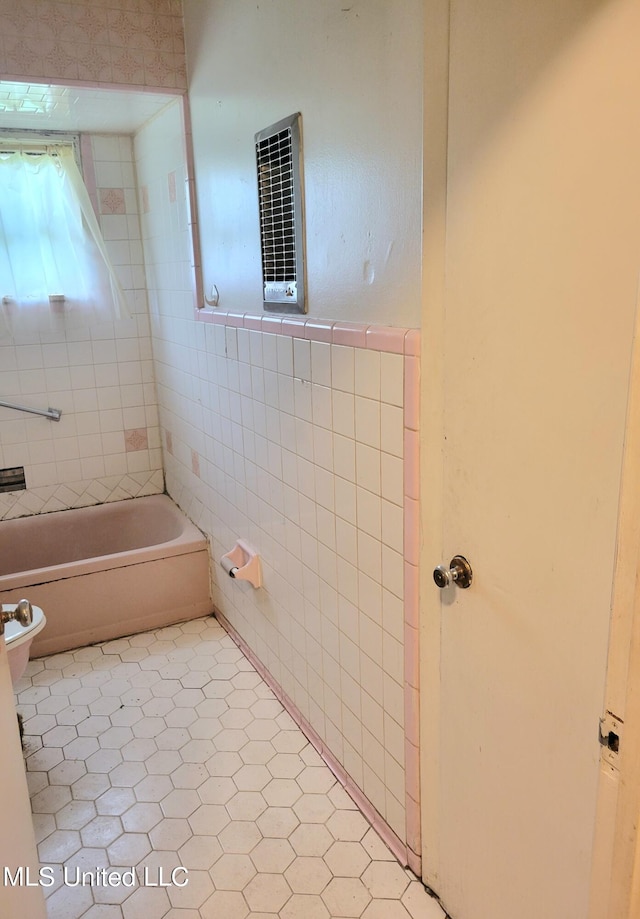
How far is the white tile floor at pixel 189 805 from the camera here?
171 cm

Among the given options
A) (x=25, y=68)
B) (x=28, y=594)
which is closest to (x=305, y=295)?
(x=25, y=68)

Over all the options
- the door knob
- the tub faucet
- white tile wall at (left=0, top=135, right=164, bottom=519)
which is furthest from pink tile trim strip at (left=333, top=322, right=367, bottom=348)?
white tile wall at (left=0, top=135, right=164, bottom=519)

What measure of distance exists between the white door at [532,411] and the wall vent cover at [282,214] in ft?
1.99

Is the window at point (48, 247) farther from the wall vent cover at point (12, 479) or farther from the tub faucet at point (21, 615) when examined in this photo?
the tub faucet at point (21, 615)

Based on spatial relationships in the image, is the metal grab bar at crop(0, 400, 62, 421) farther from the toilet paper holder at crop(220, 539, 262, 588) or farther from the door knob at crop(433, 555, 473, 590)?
the door knob at crop(433, 555, 473, 590)

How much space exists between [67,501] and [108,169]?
162 centimetres

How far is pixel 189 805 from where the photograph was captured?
6.56 ft

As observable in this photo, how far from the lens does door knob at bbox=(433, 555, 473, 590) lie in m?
1.38

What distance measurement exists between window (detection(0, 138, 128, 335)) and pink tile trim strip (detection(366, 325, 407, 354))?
6.84 ft

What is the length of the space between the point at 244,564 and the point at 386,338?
4.28 feet

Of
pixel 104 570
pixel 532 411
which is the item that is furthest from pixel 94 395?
pixel 532 411

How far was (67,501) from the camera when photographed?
3.51 meters

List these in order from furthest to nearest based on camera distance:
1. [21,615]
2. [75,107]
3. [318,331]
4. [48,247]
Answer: [48,247] → [75,107] → [318,331] → [21,615]

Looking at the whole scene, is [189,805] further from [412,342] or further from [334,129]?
[334,129]
